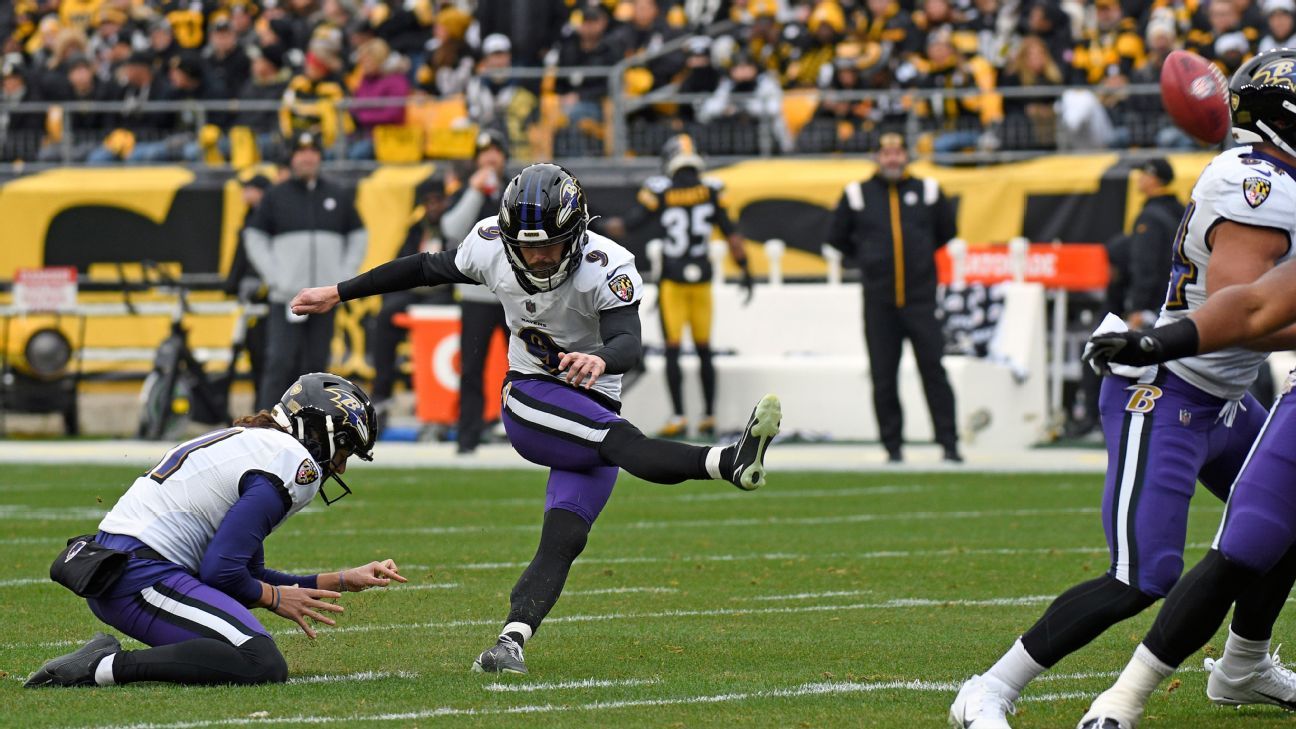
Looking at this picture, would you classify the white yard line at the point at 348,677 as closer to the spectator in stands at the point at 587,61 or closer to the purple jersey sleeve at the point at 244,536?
the purple jersey sleeve at the point at 244,536

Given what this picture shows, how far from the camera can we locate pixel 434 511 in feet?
36.5

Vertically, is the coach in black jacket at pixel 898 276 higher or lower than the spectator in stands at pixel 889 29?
lower

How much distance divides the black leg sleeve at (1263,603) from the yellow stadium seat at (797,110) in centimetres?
1328

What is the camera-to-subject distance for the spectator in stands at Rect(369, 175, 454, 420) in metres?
16.7

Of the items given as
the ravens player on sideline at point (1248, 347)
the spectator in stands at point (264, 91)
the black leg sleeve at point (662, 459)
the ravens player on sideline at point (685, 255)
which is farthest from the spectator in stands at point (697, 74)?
the ravens player on sideline at point (1248, 347)

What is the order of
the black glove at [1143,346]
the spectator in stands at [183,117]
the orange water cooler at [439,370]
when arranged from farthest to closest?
the spectator in stands at [183,117]
the orange water cooler at [439,370]
the black glove at [1143,346]

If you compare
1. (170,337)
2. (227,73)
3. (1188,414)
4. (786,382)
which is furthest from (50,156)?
(1188,414)

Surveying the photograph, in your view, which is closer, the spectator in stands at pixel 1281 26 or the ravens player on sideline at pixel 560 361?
the ravens player on sideline at pixel 560 361

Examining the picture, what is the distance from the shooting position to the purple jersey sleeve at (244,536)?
18.8 ft

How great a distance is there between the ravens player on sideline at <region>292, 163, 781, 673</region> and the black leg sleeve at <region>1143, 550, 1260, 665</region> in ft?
4.60

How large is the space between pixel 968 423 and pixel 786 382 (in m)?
1.58

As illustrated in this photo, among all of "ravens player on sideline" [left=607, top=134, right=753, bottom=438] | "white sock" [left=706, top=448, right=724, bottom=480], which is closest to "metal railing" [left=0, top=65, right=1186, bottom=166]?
"ravens player on sideline" [left=607, top=134, right=753, bottom=438]

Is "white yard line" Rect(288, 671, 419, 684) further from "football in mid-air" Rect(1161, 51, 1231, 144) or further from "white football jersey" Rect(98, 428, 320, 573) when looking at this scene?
"football in mid-air" Rect(1161, 51, 1231, 144)

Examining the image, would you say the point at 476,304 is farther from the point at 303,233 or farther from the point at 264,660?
the point at 264,660
